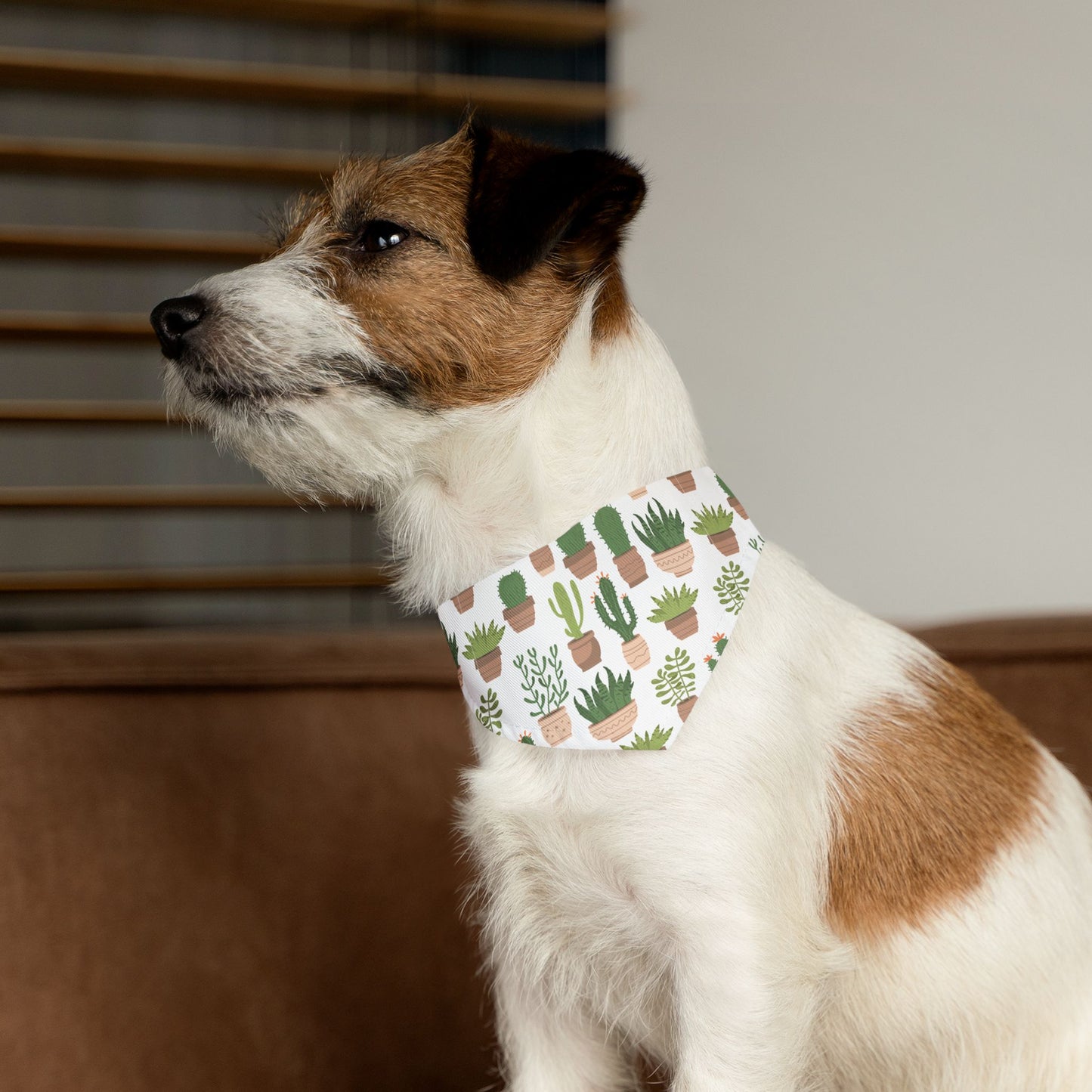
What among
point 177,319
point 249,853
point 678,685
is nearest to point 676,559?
point 678,685

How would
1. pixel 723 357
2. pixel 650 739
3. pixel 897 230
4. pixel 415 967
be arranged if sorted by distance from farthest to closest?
1. pixel 723 357
2. pixel 897 230
3. pixel 415 967
4. pixel 650 739

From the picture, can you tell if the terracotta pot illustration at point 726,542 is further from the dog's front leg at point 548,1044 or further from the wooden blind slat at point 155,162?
the wooden blind slat at point 155,162

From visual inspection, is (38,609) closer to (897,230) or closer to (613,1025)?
(897,230)

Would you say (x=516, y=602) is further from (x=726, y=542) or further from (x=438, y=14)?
(x=438, y=14)

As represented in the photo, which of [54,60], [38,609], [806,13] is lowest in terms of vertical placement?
[38,609]

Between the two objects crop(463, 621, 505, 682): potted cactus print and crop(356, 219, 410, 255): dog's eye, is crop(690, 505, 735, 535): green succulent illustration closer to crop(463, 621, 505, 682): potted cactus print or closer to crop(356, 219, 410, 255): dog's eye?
crop(463, 621, 505, 682): potted cactus print

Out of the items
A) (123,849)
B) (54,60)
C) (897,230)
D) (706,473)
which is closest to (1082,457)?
(897,230)

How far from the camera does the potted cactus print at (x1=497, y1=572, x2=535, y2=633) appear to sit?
1033 mm

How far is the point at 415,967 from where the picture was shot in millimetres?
1498

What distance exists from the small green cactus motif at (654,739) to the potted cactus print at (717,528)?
0.18 metres

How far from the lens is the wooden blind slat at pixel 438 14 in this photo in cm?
351

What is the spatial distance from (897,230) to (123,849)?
66.7 inches

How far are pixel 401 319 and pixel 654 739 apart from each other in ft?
1.39

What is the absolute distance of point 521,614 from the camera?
104 cm
